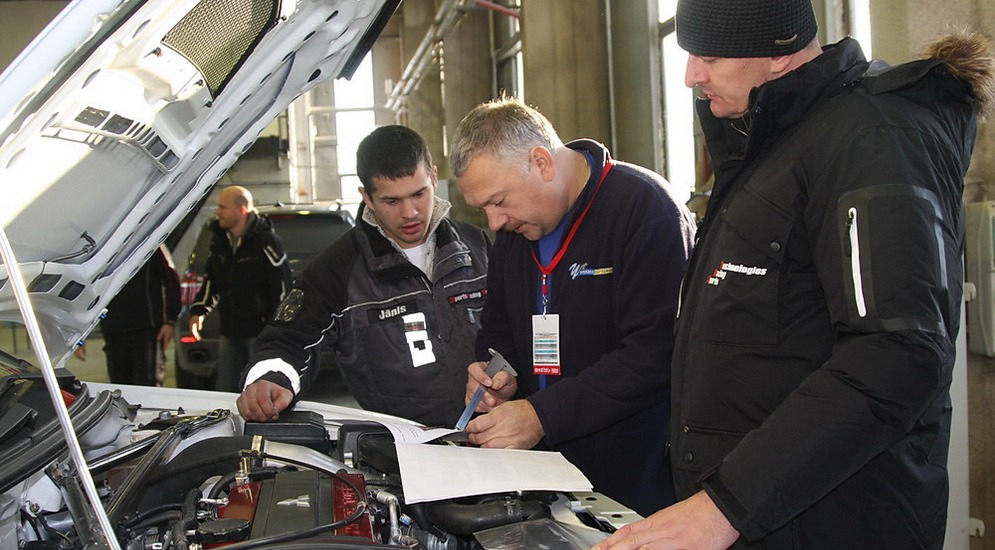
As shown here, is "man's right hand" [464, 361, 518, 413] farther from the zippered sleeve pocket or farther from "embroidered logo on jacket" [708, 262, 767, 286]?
the zippered sleeve pocket

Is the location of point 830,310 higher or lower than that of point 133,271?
lower

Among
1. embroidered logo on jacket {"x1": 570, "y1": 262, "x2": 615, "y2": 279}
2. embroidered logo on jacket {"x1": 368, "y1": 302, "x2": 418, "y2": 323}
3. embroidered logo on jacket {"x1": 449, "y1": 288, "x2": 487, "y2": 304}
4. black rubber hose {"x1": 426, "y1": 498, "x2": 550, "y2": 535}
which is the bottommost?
black rubber hose {"x1": 426, "y1": 498, "x2": 550, "y2": 535}

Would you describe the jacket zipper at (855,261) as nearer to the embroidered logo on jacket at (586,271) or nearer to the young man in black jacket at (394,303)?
the embroidered logo on jacket at (586,271)

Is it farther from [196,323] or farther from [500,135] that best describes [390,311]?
[196,323]

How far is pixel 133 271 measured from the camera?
2148 millimetres

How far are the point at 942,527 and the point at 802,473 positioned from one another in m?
0.36

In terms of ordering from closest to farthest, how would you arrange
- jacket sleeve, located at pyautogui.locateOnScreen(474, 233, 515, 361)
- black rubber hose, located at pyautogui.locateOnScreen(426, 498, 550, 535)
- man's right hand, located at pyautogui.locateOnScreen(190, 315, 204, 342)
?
1. black rubber hose, located at pyautogui.locateOnScreen(426, 498, 550, 535)
2. jacket sleeve, located at pyautogui.locateOnScreen(474, 233, 515, 361)
3. man's right hand, located at pyautogui.locateOnScreen(190, 315, 204, 342)

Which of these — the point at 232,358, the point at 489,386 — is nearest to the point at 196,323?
the point at 232,358

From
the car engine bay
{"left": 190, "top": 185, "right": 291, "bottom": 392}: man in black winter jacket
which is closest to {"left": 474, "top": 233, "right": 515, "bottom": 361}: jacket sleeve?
the car engine bay

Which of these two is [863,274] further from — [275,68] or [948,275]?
[275,68]

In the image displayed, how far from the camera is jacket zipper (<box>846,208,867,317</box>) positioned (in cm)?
112

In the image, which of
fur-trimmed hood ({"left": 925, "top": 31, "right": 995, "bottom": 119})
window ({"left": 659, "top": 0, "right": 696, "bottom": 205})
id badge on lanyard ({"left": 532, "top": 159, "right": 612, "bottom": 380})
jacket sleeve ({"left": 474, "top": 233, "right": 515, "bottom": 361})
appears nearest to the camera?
fur-trimmed hood ({"left": 925, "top": 31, "right": 995, "bottom": 119})

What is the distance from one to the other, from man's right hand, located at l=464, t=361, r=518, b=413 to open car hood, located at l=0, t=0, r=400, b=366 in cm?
76

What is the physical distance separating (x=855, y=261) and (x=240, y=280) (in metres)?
4.64
